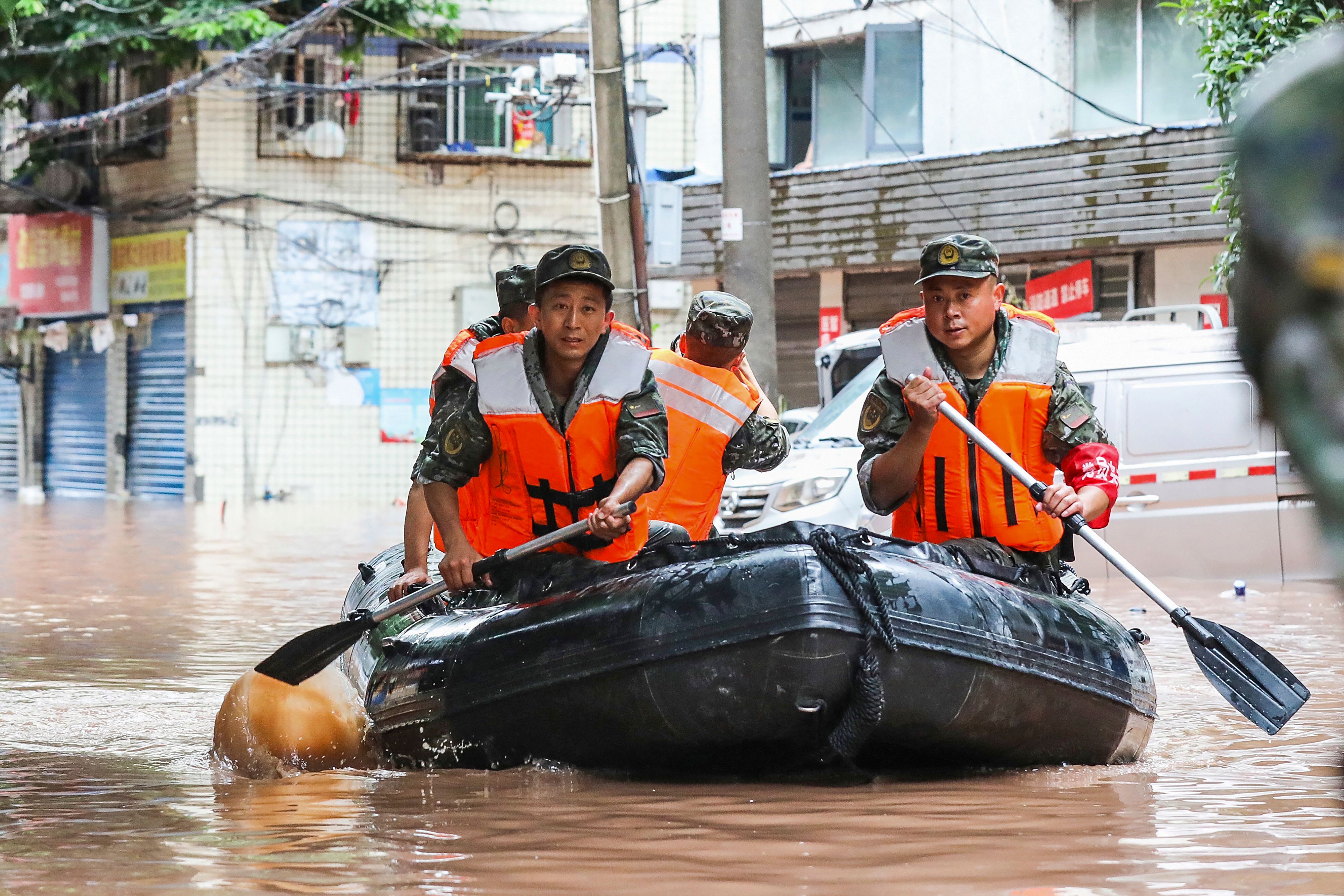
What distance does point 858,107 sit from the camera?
2009cm

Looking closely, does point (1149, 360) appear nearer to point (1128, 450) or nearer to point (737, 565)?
point (1128, 450)

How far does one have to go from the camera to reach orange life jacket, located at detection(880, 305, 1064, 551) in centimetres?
570

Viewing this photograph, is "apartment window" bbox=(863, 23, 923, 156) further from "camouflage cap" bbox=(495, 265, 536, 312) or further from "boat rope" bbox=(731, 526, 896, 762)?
"boat rope" bbox=(731, 526, 896, 762)

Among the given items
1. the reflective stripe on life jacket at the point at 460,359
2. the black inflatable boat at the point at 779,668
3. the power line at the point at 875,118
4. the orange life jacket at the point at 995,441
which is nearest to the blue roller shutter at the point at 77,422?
the power line at the point at 875,118

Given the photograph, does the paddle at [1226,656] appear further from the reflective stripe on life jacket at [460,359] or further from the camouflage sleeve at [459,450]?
the reflective stripe on life jacket at [460,359]

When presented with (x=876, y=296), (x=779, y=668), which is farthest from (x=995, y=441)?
(x=876, y=296)

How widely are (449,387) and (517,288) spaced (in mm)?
496

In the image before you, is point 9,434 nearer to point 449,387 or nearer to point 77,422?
point 77,422

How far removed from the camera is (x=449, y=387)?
6.70m

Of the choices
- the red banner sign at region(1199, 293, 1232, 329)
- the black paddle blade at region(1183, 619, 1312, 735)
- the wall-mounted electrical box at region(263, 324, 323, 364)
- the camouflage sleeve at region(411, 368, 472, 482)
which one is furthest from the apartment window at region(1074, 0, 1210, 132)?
the black paddle blade at region(1183, 619, 1312, 735)

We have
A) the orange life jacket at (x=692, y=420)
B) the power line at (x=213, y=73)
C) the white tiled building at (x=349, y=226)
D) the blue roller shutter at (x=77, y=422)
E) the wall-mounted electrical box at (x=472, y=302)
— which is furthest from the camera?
the blue roller shutter at (x=77, y=422)

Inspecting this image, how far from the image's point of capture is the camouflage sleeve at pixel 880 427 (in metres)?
5.74

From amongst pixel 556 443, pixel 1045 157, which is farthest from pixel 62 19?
pixel 556 443

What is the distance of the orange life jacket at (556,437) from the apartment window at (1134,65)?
13.1 metres
